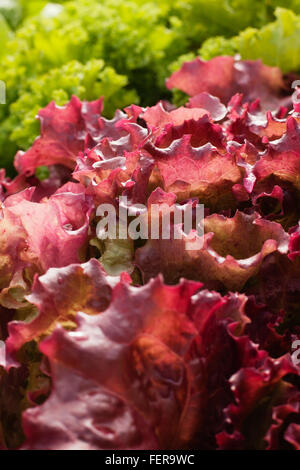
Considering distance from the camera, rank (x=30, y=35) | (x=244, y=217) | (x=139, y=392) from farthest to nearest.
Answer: (x=30, y=35), (x=244, y=217), (x=139, y=392)

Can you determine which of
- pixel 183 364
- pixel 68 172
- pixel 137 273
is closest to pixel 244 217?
pixel 137 273

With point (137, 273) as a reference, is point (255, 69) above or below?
above

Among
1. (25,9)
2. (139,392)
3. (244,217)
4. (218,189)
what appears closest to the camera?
(139,392)

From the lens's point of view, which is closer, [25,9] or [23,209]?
[23,209]

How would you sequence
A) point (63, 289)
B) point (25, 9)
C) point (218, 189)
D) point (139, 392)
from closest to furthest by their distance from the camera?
point (139, 392), point (63, 289), point (218, 189), point (25, 9)

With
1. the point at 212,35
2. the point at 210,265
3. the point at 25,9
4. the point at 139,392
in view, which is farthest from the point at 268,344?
the point at 25,9

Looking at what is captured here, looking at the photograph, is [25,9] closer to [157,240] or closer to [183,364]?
[157,240]

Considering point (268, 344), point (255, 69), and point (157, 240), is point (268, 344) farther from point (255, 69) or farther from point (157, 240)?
point (255, 69)

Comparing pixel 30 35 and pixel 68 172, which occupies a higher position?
pixel 30 35

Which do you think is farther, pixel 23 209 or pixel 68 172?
pixel 68 172

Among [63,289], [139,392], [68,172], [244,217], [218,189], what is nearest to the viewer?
[139,392]
